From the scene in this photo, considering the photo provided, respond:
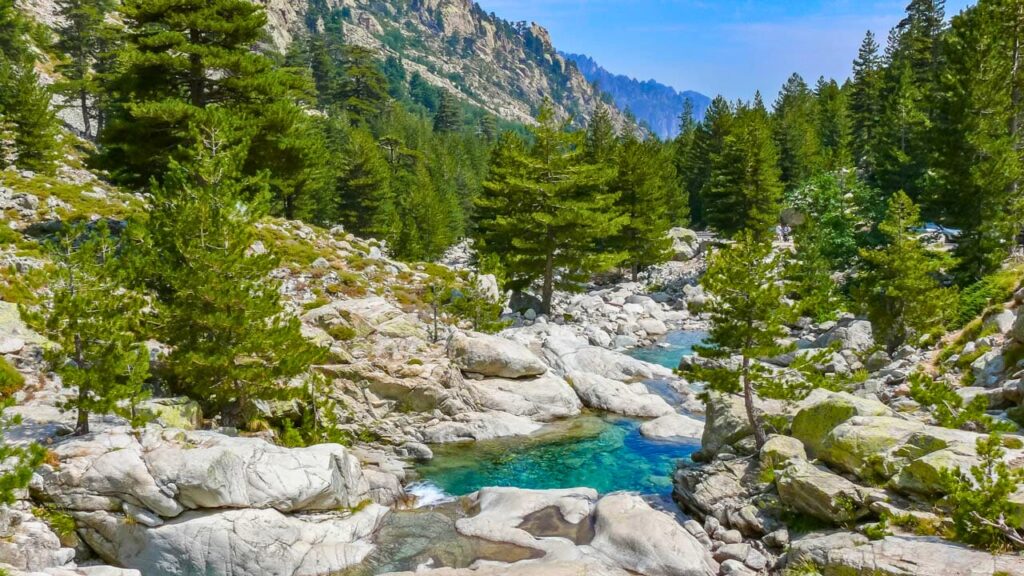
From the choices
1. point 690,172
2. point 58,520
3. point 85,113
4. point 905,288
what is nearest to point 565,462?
point 58,520

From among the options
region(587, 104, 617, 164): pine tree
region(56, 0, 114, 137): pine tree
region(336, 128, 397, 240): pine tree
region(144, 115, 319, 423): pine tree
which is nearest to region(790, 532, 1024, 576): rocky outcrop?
region(144, 115, 319, 423): pine tree

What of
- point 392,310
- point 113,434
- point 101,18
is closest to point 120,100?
point 392,310

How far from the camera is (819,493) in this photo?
12.5 m

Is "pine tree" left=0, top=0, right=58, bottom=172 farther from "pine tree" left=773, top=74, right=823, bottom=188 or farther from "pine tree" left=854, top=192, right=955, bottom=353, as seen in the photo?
"pine tree" left=773, top=74, right=823, bottom=188

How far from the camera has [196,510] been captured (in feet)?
38.8

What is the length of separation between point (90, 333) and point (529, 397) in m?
14.5

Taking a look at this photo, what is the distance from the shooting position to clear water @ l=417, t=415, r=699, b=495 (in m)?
17.4

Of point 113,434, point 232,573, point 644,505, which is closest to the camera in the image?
point 232,573

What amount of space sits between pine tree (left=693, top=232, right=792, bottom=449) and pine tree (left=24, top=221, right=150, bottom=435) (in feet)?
43.3

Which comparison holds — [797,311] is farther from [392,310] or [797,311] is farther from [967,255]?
[967,255]

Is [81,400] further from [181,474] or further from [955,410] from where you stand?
[955,410]

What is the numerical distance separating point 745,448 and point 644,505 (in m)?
3.73

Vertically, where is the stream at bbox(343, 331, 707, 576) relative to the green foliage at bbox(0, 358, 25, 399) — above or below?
below

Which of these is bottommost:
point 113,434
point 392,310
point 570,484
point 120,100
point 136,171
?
point 570,484
